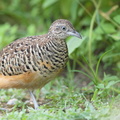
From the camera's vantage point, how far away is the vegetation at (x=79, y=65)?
166 inches

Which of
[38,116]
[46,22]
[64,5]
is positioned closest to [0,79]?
[38,116]

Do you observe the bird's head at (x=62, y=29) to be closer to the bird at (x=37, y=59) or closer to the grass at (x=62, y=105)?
the bird at (x=37, y=59)

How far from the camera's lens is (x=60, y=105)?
4934 millimetres

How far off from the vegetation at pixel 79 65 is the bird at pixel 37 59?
0.78 ft

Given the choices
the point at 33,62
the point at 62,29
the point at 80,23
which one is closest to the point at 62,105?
the point at 33,62

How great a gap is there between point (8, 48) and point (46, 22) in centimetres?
340

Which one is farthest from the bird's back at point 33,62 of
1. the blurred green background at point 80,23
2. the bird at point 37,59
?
the blurred green background at point 80,23

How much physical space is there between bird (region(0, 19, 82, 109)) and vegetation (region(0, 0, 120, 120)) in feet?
0.78

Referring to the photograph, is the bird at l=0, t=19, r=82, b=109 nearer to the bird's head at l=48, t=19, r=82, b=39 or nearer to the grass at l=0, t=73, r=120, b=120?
the bird's head at l=48, t=19, r=82, b=39

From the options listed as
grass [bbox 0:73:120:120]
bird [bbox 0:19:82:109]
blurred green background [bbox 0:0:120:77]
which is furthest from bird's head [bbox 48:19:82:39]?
grass [bbox 0:73:120:120]

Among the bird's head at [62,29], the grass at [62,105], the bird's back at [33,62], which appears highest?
the bird's head at [62,29]

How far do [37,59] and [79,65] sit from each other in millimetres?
2391

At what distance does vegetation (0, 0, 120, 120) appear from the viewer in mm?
4227

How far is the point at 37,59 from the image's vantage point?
16.2 ft
